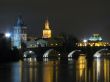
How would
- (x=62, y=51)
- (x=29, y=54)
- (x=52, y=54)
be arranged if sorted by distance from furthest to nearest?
(x=52, y=54) → (x=29, y=54) → (x=62, y=51)

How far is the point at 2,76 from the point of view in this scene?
58375mm

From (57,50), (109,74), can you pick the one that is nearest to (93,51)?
(57,50)

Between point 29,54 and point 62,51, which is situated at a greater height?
point 62,51

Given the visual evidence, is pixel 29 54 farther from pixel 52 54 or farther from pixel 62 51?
pixel 62 51

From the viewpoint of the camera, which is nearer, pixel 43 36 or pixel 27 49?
pixel 27 49

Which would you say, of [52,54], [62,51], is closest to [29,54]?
[52,54]

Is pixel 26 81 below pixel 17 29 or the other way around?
below

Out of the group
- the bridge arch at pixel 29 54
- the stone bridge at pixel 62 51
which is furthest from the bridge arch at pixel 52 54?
the bridge arch at pixel 29 54

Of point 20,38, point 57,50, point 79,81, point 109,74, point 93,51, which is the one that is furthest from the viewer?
point 20,38

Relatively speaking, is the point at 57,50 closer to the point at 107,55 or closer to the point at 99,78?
the point at 107,55

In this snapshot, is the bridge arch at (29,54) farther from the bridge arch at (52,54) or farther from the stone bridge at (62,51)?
the bridge arch at (52,54)

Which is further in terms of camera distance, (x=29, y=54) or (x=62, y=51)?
(x=29, y=54)

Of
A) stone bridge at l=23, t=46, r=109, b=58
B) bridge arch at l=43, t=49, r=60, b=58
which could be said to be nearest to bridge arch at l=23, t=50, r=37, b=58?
stone bridge at l=23, t=46, r=109, b=58

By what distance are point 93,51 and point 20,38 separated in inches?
1643
